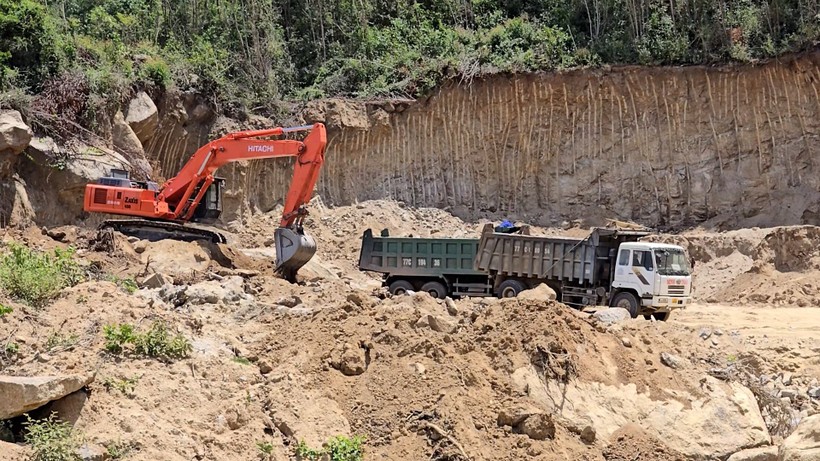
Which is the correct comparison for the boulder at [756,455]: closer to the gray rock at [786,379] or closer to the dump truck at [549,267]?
the gray rock at [786,379]

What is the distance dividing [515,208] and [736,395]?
58.4 ft

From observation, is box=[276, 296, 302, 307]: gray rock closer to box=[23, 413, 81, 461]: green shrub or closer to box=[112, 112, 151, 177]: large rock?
box=[23, 413, 81, 461]: green shrub

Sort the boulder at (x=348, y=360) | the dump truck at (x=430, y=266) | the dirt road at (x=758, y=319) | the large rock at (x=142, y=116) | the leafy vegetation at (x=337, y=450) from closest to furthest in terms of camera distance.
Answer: the leafy vegetation at (x=337, y=450) < the boulder at (x=348, y=360) < the dirt road at (x=758, y=319) < the dump truck at (x=430, y=266) < the large rock at (x=142, y=116)

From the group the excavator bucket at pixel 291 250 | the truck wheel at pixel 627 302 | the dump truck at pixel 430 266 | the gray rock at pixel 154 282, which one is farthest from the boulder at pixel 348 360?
the dump truck at pixel 430 266

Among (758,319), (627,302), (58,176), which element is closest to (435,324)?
(627,302)

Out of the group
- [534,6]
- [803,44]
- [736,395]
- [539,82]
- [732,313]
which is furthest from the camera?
[534,6]

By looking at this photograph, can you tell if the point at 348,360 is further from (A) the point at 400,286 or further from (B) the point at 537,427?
(A) the point at 400,286

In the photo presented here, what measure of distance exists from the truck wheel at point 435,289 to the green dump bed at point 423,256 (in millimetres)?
206

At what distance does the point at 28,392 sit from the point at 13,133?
1484 centimetres

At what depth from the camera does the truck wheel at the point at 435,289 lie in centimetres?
2080

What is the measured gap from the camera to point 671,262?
58.4ft

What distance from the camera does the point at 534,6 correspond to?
3145cm

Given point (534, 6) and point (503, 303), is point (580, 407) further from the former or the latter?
point (534, 6)

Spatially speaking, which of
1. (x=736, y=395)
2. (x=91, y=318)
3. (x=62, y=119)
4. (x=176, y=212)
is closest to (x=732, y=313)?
(x=736, y=395)
